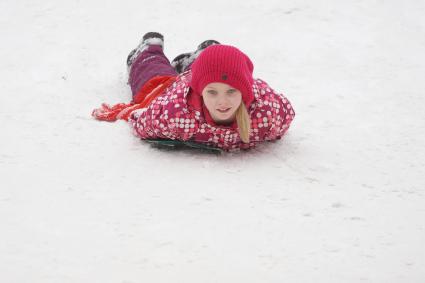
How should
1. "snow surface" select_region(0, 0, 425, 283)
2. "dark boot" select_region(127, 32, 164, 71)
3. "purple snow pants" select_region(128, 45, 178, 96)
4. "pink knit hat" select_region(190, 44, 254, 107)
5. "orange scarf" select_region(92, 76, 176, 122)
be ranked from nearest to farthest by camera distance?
1. "snow surface" select_region(0, 0, 425, 283)
2. "pink knit hat" select_region(190, 44, 254, 107)
3. "orange scarf" select_region(92, 76, 176, 122)
4. "purple snow pants" select_region(128, 45, 178, 96)
5. "dark boot" select_region(127, 32, 164, 71)

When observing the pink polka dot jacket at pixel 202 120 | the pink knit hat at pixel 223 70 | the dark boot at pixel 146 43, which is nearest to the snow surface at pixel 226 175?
the pink polka dot jacket at pixel 202 120

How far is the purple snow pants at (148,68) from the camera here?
131 inches

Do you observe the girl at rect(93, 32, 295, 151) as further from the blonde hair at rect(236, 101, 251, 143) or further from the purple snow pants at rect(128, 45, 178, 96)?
the purple snow pants at rect(128, 45, 178, 96)

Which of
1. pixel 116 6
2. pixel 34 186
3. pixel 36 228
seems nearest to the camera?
pixel 36 228

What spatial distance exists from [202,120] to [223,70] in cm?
26

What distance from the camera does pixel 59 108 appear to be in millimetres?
3051

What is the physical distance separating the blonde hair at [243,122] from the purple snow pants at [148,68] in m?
1.01

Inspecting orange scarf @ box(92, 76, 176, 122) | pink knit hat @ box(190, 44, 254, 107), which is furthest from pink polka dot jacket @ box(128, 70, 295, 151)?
orange scarf @ box(92, 76, 176, 122)

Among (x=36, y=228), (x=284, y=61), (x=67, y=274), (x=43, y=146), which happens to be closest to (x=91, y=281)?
(x=67, y=274)

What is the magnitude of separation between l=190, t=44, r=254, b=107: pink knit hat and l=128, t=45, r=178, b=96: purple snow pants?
0.91 metres

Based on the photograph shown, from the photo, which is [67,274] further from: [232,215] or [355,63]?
[355,63]

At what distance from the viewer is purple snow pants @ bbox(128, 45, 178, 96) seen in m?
3.34

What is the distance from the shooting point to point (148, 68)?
3.40 m

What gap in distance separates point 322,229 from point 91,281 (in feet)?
2.70
